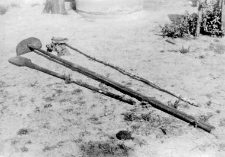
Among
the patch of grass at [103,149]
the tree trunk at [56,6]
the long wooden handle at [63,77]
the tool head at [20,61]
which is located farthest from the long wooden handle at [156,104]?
the tree trunk at [56,6]

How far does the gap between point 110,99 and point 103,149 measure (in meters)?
1.38

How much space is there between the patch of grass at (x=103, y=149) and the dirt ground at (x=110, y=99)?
14mm

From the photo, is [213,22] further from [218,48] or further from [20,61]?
[20,61]

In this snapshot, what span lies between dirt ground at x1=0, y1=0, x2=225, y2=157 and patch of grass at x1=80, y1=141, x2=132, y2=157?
0.05 feet

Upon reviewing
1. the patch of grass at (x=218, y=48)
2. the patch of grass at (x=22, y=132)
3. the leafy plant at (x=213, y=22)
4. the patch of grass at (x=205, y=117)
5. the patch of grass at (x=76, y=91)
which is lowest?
the patch of grass at (x=22, y=132)

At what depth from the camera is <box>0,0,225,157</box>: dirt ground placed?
13.3ft

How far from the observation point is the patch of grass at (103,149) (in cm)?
387

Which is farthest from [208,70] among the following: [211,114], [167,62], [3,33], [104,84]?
[3,33]

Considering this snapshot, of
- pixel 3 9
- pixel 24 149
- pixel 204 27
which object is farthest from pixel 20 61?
pixel 3 9

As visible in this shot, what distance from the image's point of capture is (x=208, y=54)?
23.2 ft

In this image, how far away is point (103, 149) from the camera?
3.95 meters

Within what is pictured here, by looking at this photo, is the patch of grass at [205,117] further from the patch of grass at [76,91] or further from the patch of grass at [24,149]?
the patch of grass at [24,149]

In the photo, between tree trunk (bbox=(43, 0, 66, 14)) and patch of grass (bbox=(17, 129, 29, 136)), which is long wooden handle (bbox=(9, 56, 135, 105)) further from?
tree trunk (bbox=(43, 0, 66, 14))

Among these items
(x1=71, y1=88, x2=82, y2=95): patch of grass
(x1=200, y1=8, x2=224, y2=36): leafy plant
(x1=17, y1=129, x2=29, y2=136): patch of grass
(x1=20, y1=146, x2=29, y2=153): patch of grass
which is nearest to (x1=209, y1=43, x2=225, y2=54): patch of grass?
(x1=200, y1=8, x2=224, y2=36): leafy plant
